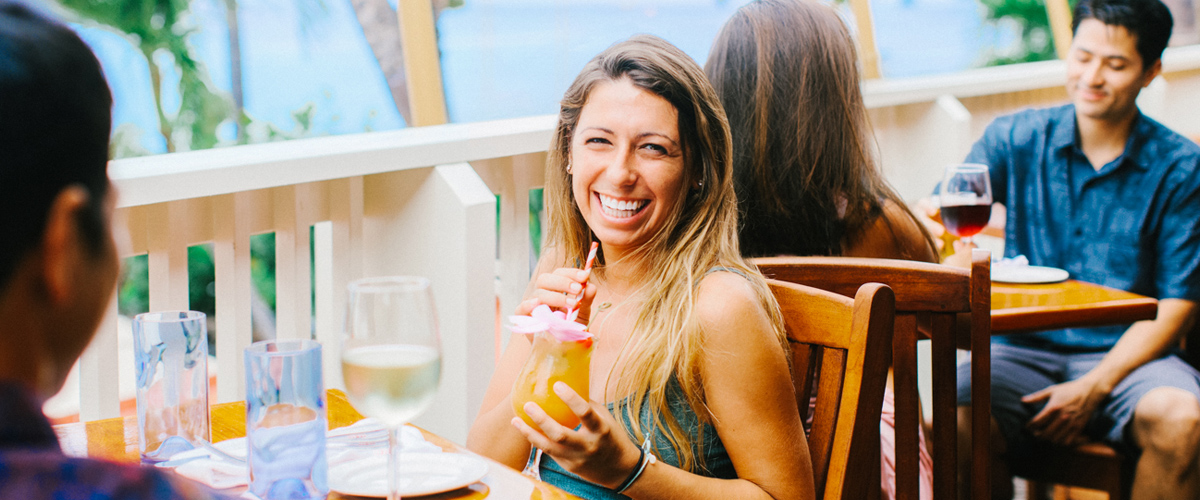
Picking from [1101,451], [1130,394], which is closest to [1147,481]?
[1101,451]

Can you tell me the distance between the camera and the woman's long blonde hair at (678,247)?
4.37 ft

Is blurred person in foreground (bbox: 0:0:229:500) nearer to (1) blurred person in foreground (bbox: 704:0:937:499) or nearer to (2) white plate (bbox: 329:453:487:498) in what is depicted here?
(2) white plate (bbox: 329:453:487:498)

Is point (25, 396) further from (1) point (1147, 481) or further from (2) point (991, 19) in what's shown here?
(2) point (991, 19)

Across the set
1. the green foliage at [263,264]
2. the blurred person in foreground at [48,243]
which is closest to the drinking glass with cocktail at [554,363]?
the blurred person in foreground at [48,243]

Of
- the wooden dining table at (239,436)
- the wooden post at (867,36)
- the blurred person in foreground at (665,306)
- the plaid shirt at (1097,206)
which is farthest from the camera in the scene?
the wooden post at (867,36)

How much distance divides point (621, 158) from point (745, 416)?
1.34 ft

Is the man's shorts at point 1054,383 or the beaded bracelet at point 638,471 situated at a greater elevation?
the beaded bracelet at point 638,471

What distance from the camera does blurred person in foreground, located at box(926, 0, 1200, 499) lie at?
2135 mm

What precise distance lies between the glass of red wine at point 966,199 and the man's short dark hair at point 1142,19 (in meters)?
0.74

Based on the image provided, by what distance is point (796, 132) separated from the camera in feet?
6.49

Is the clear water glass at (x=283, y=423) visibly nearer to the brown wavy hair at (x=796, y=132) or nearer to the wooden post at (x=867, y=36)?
the brown wavy hair at (x=796, y=132)

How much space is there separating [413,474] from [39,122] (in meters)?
0.74

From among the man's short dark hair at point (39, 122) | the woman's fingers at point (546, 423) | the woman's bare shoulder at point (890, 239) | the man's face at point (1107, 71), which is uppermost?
the man's face at point (1107, 71)

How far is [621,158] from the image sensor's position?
141 cm
